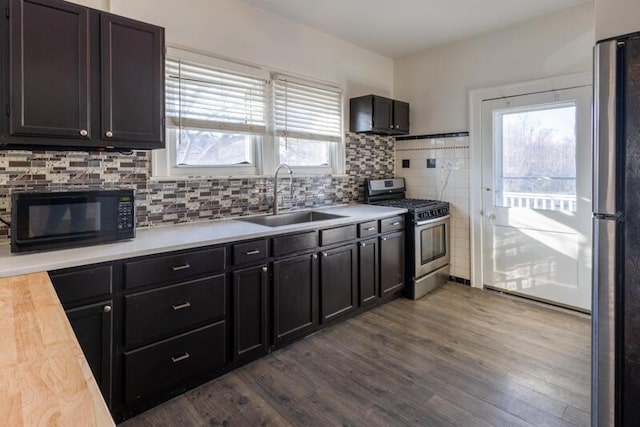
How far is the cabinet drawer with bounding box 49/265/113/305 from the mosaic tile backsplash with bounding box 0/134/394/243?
0.69 metres

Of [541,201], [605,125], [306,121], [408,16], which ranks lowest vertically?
[541,201]

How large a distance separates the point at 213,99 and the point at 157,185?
0.80 meters

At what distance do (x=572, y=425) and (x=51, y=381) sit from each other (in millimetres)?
2231

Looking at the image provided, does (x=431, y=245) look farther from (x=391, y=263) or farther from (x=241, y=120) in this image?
(x=241, y=120)

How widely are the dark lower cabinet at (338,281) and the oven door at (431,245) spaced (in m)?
0.82

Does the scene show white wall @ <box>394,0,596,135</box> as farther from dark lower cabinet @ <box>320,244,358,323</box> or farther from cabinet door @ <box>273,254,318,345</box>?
cabinet door @ <box>273,254,318,345</box>

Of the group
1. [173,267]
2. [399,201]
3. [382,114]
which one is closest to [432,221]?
[399,201]

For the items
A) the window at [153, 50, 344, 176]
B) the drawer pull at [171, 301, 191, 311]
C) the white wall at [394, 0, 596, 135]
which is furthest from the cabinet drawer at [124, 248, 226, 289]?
the white wall at [394, 0, 596, 135]

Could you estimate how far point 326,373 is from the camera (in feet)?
7.67

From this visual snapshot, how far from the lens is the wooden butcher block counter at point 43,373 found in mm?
684

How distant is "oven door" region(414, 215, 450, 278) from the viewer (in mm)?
3609

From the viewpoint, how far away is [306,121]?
3523 mm

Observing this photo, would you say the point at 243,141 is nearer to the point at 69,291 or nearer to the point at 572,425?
the point at 69,291

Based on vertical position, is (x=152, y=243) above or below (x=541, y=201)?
below
